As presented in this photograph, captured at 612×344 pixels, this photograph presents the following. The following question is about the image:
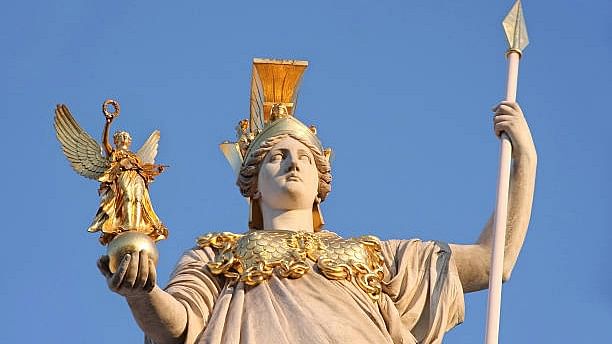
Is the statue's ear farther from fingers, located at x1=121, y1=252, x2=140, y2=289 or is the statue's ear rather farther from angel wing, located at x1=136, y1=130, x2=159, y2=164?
fingers, located at x1=121, y1=252, x2=140, y2=289

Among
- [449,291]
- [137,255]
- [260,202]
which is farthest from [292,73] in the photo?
[137,255]

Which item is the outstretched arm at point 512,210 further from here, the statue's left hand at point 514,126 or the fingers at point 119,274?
the fingers at point 119,274

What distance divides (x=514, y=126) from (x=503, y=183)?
2.88ft

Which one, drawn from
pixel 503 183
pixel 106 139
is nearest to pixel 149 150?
pixel 106 139

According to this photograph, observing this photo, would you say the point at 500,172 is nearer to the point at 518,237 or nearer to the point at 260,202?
the point at 518,237

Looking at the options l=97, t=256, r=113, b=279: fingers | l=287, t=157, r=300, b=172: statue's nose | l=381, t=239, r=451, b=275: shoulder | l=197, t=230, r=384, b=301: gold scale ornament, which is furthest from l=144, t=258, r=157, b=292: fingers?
l=381, t=239, r=451, b=275: shoulder

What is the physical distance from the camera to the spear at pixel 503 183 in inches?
766

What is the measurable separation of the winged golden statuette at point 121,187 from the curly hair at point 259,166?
1.82 m

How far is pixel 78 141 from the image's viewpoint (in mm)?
21109

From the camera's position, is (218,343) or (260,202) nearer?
(218,343)

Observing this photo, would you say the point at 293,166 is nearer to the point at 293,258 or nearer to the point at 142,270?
the point at 293,258

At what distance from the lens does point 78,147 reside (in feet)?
69.0

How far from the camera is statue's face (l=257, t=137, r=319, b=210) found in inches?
852

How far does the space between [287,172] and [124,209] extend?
118 inches
